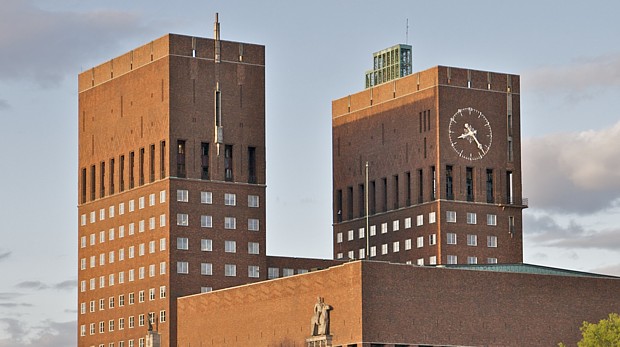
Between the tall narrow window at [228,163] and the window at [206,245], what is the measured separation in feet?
24.3

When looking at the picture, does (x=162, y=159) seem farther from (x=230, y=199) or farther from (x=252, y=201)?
(x=252, y=201)

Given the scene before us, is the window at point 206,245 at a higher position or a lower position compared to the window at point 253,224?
lower

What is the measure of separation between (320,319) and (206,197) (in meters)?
34.0

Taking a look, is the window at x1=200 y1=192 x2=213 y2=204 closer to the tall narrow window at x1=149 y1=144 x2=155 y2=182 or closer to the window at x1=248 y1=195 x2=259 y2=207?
the window at x1=248 y1=195 x2=259 y2=207

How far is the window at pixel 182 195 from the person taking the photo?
191 m

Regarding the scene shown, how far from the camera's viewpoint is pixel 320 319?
531 ft

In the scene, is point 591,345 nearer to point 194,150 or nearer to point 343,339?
point 343,339

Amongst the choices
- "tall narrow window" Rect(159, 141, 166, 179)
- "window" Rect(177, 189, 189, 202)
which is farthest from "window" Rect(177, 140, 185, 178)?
"window" Rect(177, 189, 189, 202)

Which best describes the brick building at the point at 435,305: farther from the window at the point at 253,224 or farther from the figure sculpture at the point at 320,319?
the window at the point at 253,224

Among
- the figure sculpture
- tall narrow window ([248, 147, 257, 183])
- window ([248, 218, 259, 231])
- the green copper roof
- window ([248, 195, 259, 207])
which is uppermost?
tall narrow window ([248, 147, 257, 183])

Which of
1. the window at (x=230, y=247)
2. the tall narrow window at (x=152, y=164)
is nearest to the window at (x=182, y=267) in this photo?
the window at (x=230, y=247)

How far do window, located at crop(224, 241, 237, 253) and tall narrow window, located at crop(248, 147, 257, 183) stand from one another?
24.2 feet

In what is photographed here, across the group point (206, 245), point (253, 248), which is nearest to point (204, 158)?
point (206, 245)

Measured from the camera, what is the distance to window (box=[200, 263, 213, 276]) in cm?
19025
